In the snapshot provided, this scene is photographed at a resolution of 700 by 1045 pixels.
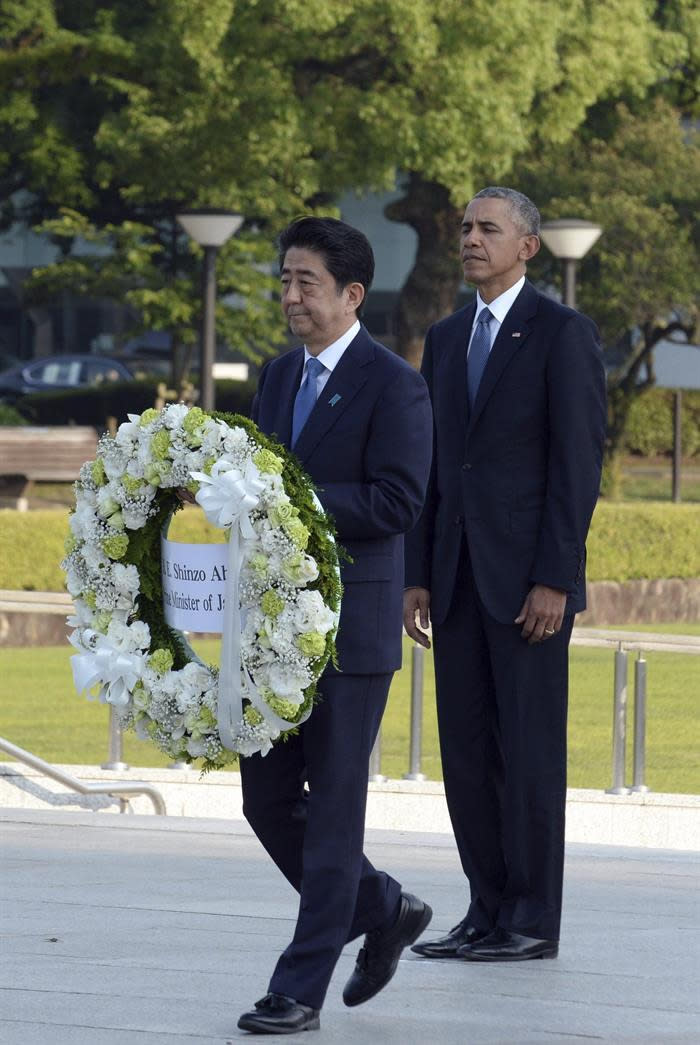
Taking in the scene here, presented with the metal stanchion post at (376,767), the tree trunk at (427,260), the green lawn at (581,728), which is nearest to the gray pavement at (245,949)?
the green lawn at (581,728)

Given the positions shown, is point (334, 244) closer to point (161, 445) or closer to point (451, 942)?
point (161, 445)

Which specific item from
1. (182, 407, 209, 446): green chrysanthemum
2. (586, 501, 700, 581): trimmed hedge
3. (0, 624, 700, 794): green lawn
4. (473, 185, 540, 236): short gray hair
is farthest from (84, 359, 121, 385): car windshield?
(182, 407, 209, 446): green chrysanthemum

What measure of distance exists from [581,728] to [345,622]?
219 inches

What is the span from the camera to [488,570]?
5.42 metres

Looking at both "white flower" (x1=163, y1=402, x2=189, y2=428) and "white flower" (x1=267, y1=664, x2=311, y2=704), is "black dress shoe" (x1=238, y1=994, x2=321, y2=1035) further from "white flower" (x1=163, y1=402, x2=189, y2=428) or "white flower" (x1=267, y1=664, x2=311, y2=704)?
"white flower" (x1=163, y1=402, x2=189, y2=428)

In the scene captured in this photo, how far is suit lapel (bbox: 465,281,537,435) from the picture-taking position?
549 centimetres

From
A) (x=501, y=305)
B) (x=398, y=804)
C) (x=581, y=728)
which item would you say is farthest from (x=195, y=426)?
(x=581, y=728)

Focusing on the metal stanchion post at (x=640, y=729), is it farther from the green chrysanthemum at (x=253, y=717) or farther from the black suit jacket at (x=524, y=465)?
the green chrysanthemum at (x=253, y=717)

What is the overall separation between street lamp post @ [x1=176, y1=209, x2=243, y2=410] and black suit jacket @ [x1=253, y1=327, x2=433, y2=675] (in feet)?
47.3

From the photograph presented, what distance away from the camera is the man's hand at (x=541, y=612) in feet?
17.5

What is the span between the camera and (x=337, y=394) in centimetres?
479

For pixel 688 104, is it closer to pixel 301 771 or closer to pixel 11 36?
pixel 11 36

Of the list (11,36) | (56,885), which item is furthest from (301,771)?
(11,36)

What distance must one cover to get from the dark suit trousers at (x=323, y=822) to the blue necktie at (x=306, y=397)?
62 cm
